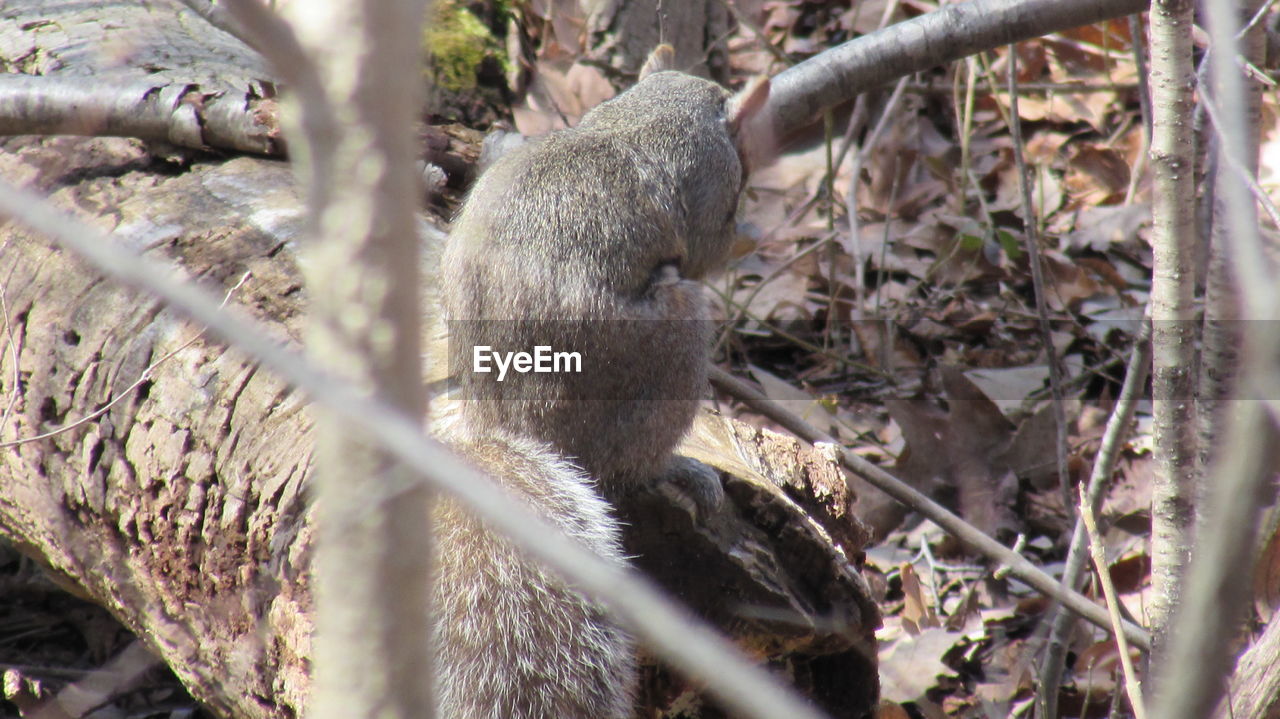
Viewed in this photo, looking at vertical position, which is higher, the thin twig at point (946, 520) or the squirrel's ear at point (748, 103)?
the squirrel's ear at point (748, 103)

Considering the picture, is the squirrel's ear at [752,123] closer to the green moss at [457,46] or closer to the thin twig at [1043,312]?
the thin twig at [1043,312]

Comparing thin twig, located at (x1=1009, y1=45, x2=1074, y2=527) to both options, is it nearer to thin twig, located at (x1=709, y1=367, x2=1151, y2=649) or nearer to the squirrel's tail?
thin twig, located at (x1=709, y1=367, x2=1151, y2=649)

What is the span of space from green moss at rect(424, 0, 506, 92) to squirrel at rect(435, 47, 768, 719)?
1.47 meters

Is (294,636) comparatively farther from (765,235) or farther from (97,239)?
(765,235)

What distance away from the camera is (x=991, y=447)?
3.65 m

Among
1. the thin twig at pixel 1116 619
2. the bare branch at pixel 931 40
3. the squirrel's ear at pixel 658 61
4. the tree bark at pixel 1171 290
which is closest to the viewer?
the thin twig at pixel 1116 619

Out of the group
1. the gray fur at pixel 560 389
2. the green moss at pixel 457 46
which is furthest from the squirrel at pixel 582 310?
the green moss at pixel 457 46

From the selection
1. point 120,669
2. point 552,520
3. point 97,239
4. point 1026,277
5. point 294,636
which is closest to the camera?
point 97,239

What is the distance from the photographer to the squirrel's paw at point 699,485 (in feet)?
7.79

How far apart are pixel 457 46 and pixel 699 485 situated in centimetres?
239

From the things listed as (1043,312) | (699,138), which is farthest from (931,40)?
(1043,312)

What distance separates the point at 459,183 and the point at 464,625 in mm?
1542

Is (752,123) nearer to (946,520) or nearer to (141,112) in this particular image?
(946,520)

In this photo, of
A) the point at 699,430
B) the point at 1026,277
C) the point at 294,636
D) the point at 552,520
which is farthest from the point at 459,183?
the point at 1026,277
